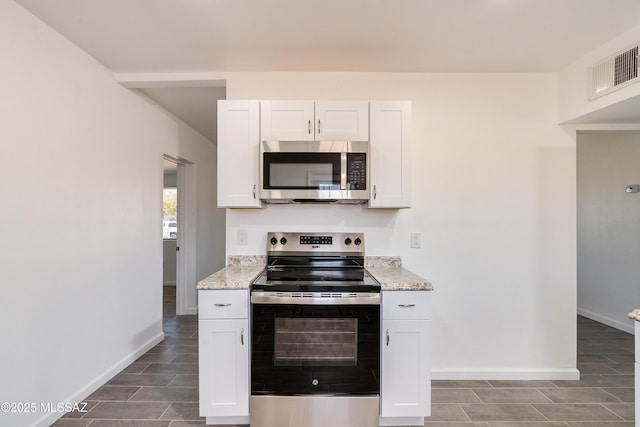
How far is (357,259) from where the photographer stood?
7.93 feet

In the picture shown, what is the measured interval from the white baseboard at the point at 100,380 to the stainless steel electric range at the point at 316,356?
1288 millimetres

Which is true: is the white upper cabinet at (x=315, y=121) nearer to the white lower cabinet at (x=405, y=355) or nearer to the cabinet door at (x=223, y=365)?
the white lower cabinet at (x=405, y=355)

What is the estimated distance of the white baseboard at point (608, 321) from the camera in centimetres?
348

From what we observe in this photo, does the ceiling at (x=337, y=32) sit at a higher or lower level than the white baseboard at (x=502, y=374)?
higher

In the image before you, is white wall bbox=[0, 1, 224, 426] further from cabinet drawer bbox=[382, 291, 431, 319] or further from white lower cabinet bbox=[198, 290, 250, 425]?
cabinet drawer bbox=[382, 291, 431, 319]

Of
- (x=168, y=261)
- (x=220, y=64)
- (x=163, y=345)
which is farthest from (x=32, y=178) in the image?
(x=168, y=261)

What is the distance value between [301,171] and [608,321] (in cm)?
433

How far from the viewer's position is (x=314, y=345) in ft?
5.96

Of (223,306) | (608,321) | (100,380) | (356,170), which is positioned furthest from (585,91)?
(100,380)

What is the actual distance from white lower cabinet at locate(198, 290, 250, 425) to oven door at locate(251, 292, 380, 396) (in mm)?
78

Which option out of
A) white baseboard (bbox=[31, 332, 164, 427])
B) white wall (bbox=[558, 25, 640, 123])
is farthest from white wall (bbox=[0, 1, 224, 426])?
white wall (bbox=[558, 25, 640, 123])

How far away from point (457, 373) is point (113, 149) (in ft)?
11.2

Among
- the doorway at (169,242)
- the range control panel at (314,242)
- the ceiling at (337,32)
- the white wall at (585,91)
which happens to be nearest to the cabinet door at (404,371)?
the range control panel at (314,242)

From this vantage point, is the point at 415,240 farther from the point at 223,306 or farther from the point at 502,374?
the point at 223,306
